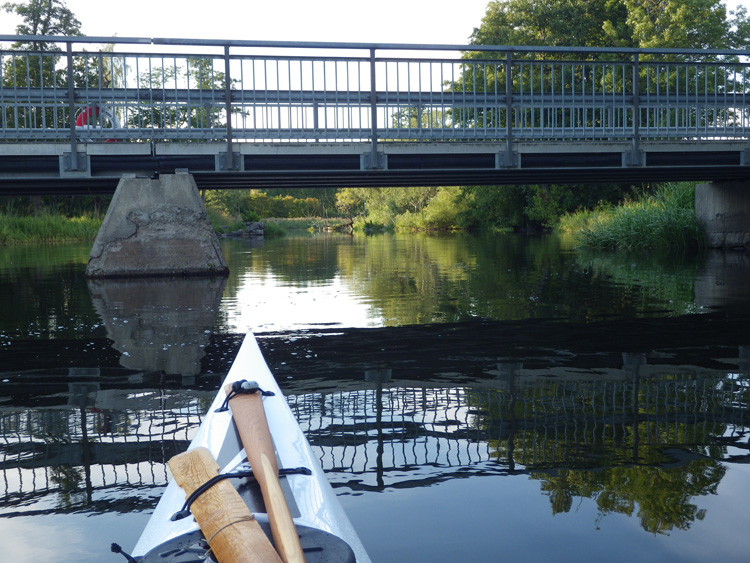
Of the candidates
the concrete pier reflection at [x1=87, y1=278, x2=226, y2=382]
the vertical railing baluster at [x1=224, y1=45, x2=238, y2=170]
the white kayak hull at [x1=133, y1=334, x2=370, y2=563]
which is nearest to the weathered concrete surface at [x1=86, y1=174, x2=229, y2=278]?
the concrete pier reflection at [x1=87, y1=278, x2=226, y2=382]

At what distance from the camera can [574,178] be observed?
1491 centimetres

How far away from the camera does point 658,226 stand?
64.5 ft

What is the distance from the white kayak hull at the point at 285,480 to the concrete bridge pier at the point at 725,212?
53.3ft

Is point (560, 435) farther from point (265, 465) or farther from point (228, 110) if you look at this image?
point (228, 110)

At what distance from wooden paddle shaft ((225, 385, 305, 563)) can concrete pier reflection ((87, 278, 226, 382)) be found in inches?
82.5

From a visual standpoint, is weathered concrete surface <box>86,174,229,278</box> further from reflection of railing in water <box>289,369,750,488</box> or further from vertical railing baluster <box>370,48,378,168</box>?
reflection of railing in water <box>289,369,750,488</box>

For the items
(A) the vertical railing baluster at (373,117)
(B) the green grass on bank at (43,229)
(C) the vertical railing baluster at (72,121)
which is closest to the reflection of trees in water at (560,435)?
(A) the vertical railing baluster at (373,117)

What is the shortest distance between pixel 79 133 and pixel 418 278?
230 inches

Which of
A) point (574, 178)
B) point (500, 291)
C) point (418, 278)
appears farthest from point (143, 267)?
point (574, 178)

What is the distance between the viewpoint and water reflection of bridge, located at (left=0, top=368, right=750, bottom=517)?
2.98 m

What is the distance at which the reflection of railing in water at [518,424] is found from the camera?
3139mm

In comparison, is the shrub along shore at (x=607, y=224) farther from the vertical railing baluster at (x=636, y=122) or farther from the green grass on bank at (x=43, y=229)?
the vertical railing baluster at (x=636, y=122)

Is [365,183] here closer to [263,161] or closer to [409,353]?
[263,161]

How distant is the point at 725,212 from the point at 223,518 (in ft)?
59.8
